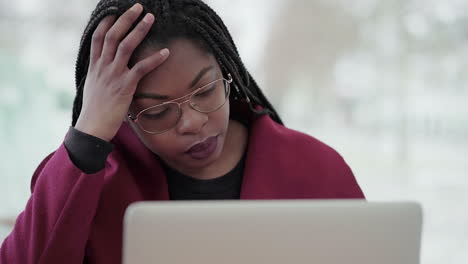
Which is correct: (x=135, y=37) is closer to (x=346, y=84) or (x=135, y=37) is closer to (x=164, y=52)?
(x=164, y=52)

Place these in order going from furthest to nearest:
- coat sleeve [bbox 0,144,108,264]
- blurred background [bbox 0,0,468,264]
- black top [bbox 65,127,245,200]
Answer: blurred background [bbox 0,0,468,264]
black top [bbox 65,127,245,200]
coat sleeve [bbox 0,144,108,264]

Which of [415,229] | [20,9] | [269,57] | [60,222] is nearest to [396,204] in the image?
[415,229]

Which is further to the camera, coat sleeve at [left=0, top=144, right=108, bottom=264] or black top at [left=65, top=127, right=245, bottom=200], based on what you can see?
black top at [left=65, top=127, right=245, bottom=200]

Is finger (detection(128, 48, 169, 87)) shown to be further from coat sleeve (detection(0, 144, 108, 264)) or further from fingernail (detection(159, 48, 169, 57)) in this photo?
coat sleeve (detection(0, 144, 108, 264))

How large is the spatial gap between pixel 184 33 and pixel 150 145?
22cm

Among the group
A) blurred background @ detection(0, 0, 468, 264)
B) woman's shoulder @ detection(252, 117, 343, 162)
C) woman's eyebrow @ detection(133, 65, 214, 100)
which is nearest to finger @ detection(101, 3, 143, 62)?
woman's eyebrow @ detection(133, 65, 214, 100)

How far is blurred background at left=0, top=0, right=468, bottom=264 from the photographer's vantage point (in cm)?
221

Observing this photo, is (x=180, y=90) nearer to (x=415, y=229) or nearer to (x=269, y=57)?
(x=415, y=229)

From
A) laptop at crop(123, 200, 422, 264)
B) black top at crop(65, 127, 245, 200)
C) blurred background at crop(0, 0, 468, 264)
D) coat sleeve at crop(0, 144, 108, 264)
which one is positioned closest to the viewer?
laptop at crop(123, 200, 422, 264)

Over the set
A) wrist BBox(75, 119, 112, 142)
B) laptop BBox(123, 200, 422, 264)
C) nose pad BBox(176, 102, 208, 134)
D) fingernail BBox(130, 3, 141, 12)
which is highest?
fingernail BBox(130, 3, 141, 12)

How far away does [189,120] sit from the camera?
0.98 m

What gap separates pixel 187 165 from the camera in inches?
43.7

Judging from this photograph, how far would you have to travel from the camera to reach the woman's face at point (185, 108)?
3.17 feet

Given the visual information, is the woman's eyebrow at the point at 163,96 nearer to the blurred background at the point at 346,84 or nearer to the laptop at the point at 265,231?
the laptop at the point at 265,231
